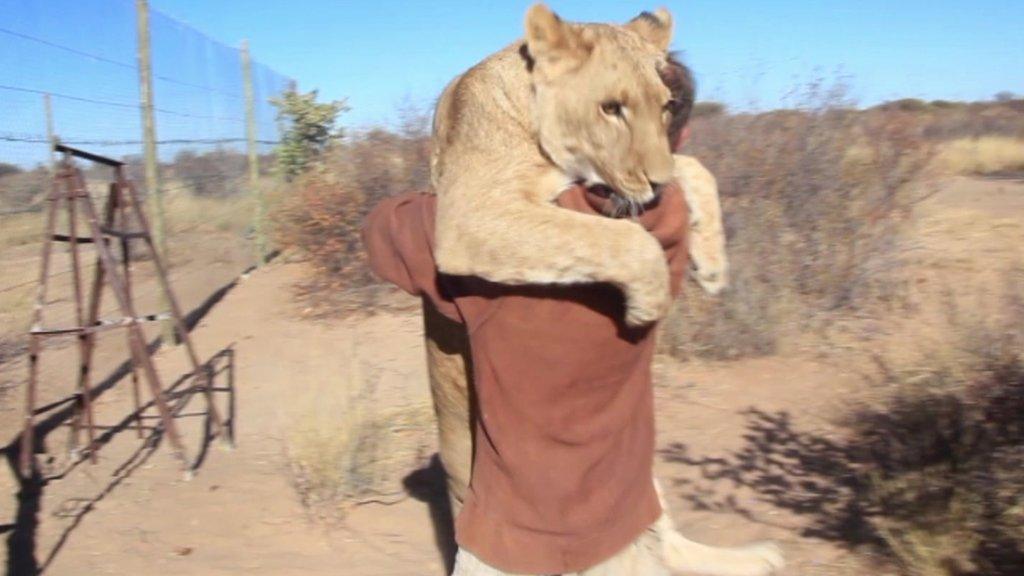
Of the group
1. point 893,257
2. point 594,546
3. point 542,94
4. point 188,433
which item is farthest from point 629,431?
point 893,257

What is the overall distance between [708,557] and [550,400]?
118 centimetres

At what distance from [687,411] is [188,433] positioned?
3.54 m

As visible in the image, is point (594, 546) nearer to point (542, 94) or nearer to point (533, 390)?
point (533, 390)

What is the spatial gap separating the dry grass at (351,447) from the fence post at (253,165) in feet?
21.4

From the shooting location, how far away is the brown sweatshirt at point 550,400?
7.00 feet

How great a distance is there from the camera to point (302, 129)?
15906 millimetres

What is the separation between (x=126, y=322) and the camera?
19.4ft

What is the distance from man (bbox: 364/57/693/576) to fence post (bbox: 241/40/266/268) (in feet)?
37.1

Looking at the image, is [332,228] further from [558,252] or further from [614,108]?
[558,252]

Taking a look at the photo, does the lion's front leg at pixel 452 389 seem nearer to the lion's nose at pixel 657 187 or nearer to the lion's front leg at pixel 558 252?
the lion's front leg at pixel 558 252

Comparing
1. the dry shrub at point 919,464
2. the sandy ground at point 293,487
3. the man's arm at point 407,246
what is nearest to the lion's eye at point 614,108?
the man's arm at point 407,246

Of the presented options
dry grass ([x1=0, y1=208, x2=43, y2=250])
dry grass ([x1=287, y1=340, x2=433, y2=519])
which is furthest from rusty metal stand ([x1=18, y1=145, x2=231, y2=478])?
dry grass ([x1=0, y1=208, x2=43, y2=250])

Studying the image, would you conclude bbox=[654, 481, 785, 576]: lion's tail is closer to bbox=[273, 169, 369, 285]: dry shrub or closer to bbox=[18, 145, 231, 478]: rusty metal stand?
bbox=[18, 145, 231, 478]: rusty metal stand

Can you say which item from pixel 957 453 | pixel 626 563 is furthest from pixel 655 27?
pixel 957 453
